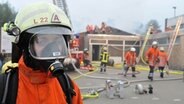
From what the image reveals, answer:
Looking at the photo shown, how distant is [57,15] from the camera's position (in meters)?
2.42

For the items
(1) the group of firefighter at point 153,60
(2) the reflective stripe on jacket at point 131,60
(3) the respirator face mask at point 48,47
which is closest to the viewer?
(3) the respirator face mask at point 48,47

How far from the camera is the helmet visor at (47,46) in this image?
7.50ft

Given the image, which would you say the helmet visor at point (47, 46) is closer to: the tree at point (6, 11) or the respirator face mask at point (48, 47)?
the respirator face mask at point (48, 47)

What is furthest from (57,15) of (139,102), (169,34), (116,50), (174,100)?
(116,50)

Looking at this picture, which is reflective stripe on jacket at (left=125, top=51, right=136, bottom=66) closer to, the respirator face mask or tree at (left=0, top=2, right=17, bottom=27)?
the respirator face mask

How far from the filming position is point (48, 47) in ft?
7.64

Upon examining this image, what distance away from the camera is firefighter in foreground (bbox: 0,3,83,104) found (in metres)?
2.30

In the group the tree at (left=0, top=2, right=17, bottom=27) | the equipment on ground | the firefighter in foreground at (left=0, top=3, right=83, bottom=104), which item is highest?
the tree at (left=0, top=2, right=17, bottom=27)

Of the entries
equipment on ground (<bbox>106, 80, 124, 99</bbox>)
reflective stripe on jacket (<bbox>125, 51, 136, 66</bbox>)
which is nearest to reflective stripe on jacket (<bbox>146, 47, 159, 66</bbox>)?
reflective stripe on jacket (<bbox>125, 51, 136, 66</bbox>)

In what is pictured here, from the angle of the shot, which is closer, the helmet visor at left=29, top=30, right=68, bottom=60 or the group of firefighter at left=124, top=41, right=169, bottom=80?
the helmet visor at left=29, top=30, right=68, bottom=60

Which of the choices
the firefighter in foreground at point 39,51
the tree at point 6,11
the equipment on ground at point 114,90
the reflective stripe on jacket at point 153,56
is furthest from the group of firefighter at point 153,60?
the tree at point 6,11

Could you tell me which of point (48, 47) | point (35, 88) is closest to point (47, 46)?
point (48, 47)

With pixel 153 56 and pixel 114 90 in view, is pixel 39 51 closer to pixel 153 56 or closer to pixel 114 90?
pixel 114 90

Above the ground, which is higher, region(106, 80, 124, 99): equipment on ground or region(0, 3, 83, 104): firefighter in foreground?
region(0, 3, 83, 104): firefighter in foreground
